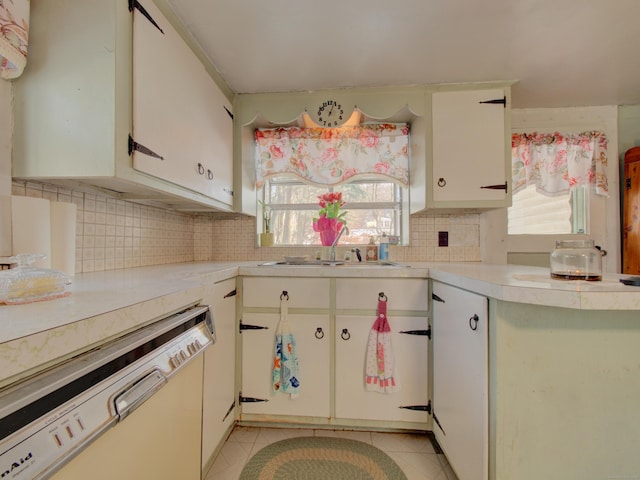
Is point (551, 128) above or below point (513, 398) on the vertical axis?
above

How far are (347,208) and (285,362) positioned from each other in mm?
1266

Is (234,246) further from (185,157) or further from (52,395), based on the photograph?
(52,395)

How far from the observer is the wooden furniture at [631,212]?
1.86 meters

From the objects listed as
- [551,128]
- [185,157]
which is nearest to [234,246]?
[185,157]

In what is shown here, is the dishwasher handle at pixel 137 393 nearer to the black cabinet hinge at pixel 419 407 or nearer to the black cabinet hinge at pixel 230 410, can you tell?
the black cabinet hinge at pixel 230 410

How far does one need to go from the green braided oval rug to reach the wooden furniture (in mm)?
2110

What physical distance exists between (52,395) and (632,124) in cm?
331

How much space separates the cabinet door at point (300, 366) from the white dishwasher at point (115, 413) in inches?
21.7

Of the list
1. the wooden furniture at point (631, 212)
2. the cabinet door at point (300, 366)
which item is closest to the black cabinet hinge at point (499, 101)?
the wooden furniture at point (631, 212)

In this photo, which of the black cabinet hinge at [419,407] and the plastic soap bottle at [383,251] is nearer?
the black cabinet hinge at [419,407]

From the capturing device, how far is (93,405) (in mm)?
492

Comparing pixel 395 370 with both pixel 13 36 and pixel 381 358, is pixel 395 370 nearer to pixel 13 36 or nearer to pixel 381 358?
pixel 381 358

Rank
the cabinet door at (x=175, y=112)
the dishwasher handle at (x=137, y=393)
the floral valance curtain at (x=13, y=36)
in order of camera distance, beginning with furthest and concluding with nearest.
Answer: the cabinet door at (x=175, y=112) → the floral valance curtain at (x=13, y=36) → the dishwasher handle at (x=137, y=393)

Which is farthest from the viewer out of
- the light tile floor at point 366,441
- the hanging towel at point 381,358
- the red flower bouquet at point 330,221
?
the red flower bouquet at point 330,221
